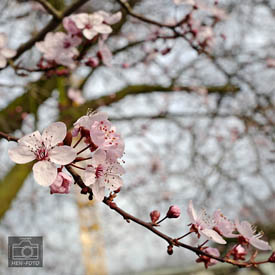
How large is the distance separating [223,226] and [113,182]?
0.35 m

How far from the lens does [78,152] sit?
2.52ft

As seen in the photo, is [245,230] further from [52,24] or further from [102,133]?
[52,24]

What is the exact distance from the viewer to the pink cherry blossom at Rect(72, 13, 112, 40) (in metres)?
1.24

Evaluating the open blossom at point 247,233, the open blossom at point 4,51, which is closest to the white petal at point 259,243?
the open blossom at point 247,233

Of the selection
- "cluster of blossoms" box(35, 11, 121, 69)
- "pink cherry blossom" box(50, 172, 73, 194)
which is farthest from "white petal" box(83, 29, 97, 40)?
"pink cherry blossom" box(50, 172, 73, 194)

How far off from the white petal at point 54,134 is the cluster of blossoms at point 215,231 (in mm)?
301

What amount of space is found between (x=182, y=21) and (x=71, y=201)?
3.39 metres

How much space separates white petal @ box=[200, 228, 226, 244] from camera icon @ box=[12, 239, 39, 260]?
61 centimetres

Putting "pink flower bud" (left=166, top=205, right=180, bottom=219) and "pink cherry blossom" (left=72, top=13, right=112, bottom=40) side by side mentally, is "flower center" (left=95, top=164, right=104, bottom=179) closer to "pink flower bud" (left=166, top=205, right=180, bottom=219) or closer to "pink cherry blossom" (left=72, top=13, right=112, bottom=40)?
"pink flower bud" (left=166, top=205, right=180, bottom=219)

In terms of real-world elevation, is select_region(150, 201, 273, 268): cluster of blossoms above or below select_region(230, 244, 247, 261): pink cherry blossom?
above

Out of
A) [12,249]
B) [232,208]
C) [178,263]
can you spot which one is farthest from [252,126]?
[178,263]

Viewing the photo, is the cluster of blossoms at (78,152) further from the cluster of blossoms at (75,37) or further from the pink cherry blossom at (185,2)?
the pink cherry blossom at (185,2)

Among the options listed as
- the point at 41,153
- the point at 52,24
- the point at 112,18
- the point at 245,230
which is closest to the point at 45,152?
the point at 41,153

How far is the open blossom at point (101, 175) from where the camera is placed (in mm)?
753
